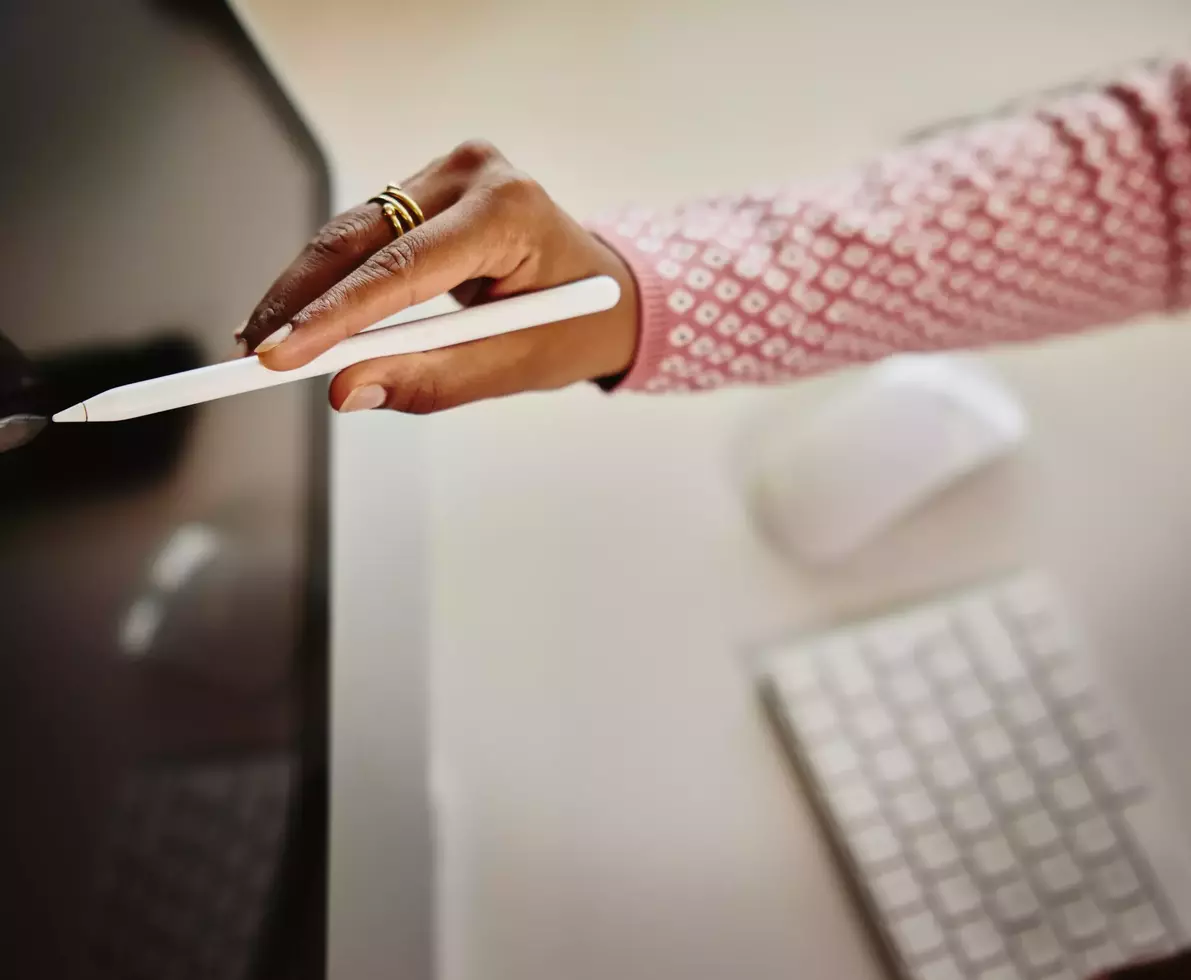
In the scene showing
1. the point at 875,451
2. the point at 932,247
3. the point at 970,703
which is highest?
the point at 932,247

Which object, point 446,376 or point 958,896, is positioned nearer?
point 446,376

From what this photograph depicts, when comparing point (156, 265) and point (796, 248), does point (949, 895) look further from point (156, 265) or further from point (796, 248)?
point (156, 265)

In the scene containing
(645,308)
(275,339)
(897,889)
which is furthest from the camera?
(897,889)

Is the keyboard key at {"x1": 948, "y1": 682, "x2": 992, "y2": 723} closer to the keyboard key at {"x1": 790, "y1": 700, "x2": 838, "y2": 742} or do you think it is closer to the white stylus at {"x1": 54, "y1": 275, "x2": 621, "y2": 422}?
the keyboard key at {"x1": 790, "y1": 700, "x2": 838, "y2": 742}

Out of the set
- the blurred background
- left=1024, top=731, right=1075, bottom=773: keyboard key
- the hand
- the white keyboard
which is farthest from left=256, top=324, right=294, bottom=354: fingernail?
left=1024, top=731, right=1075, bottom=773: keyboard key

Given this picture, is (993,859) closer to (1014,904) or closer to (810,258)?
(1014,904)

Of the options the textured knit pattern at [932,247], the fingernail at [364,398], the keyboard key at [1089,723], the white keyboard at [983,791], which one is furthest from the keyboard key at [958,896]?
the fingernail at [364,398]

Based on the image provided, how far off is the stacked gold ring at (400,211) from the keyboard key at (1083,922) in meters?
0.46

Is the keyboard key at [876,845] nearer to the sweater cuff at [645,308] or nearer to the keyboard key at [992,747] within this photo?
the keyboard key at [992,747]

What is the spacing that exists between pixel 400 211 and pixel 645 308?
0.10 metres

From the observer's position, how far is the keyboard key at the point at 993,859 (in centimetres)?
46

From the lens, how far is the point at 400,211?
280 mm

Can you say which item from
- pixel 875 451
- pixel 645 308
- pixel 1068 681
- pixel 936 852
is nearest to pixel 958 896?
pixel 936 852

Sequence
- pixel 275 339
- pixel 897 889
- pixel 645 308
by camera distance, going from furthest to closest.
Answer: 1. pixel 897 889
2. pixel 645 308
3. pixel 275 339
